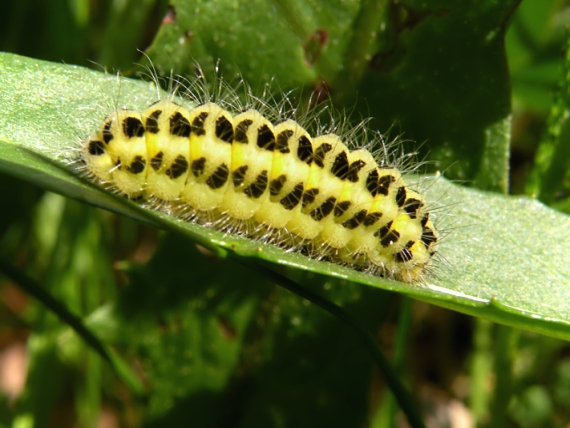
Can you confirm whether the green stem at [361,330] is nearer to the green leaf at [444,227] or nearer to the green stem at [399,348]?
the green leaf at [444,227]

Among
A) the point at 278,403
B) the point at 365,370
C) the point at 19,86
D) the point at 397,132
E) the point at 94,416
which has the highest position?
the point at 397,132

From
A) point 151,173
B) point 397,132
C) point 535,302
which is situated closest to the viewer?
point 535,302

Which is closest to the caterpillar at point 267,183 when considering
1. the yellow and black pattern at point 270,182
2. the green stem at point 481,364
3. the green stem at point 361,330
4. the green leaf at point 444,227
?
the yellow and black pattern at point 270,182

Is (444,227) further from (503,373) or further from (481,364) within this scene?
(481,364)

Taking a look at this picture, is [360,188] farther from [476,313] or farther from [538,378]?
[538,378]

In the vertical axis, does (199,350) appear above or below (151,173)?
below

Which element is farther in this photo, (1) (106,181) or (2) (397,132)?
(2) (397,132)

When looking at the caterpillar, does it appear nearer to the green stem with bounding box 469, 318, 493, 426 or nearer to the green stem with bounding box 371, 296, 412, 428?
the green stem with bounding box 371, 296, 412, 428

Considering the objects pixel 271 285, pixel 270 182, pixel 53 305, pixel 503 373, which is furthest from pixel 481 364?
pixel 53 305

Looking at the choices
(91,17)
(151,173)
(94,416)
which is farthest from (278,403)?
(91,17)
